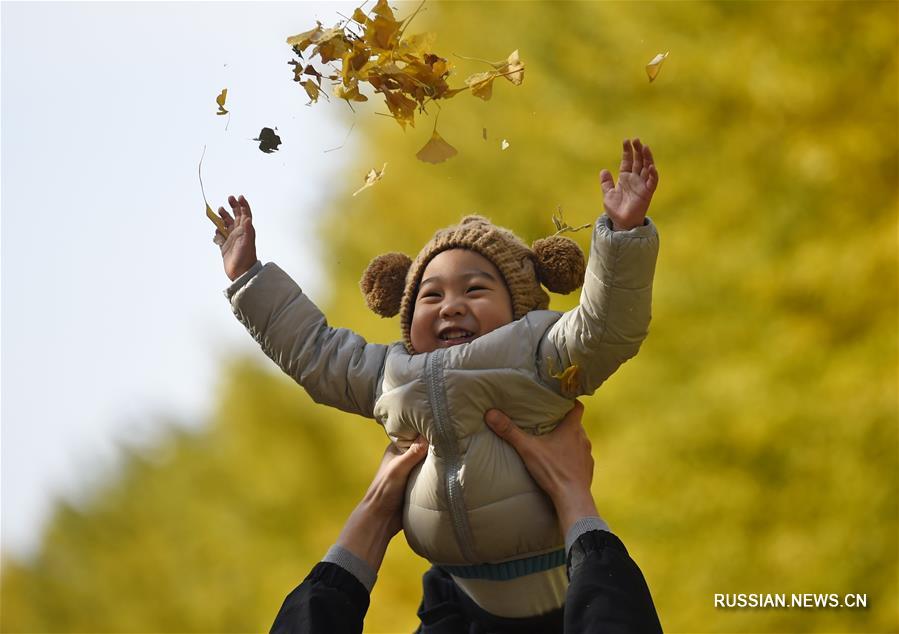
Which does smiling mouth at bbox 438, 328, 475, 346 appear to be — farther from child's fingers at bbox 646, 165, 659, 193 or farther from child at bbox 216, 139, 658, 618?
child's fingers at bbox 646, 165, 659, 193

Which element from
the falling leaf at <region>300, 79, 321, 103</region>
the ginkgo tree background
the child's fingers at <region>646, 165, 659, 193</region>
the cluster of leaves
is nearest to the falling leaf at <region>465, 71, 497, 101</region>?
the cluster of leaves

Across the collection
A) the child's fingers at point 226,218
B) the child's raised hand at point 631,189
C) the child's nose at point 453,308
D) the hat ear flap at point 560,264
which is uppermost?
the child's fingers at point 226,218

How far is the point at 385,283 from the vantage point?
1.78 metres

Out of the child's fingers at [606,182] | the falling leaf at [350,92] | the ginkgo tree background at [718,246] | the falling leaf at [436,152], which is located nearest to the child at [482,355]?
the child's fingers at [606,182]

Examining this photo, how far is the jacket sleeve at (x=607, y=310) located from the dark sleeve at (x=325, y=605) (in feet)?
1.35

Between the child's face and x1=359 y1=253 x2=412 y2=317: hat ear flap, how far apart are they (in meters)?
0.10

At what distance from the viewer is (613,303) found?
1.48m

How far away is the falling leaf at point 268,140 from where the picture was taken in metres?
1.70

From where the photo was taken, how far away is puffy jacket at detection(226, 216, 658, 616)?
1486 millimetres

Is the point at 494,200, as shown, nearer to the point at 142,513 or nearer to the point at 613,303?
the point at 613,303

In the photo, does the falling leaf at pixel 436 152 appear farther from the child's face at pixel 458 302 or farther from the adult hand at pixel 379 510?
the adult hand at pixel 379 510

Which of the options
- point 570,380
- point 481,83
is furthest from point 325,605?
point 481,83

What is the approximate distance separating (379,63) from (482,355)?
1.58 ft

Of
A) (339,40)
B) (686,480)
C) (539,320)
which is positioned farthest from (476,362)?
(686,480)
